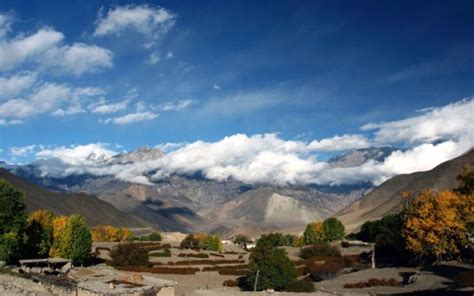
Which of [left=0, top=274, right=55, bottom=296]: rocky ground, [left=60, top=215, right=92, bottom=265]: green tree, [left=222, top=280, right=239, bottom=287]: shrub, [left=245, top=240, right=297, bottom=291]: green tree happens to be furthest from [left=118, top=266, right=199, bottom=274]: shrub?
[left=0, top=274, right=55, bottom=296]: rocky ground

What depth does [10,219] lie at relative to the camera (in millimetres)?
75750

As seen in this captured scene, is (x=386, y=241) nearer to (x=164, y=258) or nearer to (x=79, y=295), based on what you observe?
(x=164, y=258)

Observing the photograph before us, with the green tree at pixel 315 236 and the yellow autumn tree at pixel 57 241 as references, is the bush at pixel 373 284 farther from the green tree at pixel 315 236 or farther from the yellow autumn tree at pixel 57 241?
the green tree at pixel 315 236

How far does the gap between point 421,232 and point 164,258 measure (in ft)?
220

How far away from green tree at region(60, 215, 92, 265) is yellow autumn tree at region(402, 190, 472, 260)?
59068mm

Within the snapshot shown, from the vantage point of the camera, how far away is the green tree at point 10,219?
2884 inches

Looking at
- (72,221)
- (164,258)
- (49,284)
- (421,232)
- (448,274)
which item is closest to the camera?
(49,284)

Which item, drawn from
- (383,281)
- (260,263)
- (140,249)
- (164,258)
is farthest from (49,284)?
(164,258)

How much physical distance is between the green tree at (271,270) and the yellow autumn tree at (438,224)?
2319 centimetres

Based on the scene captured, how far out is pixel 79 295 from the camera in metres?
54.5

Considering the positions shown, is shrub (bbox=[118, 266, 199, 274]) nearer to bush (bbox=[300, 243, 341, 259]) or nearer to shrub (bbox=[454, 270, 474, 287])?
bush (bbox=[300, 243, 341, 259])

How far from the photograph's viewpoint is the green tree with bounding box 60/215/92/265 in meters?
94.6

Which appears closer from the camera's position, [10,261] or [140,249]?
[10,261]

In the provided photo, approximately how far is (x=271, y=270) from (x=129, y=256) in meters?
45.0
